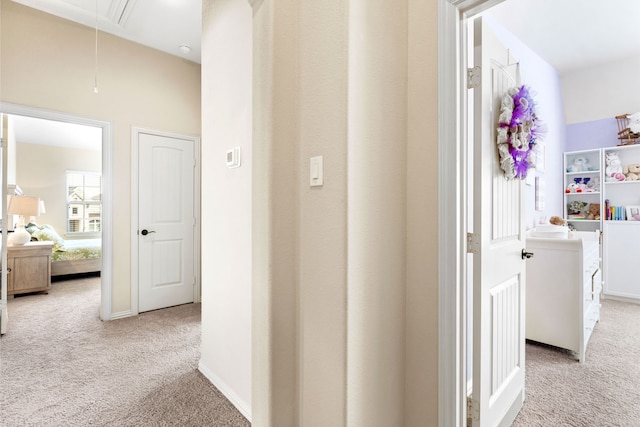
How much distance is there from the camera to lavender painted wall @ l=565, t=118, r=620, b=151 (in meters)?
4.18

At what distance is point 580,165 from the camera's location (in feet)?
14.4

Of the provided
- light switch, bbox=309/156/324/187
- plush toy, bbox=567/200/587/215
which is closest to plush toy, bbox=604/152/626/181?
plush toy, bbox=567/200/587/215

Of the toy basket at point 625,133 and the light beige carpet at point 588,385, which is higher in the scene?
the toy basket at point 625,133

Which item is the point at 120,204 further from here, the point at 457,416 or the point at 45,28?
the point at 457,416

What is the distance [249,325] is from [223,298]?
1.20 feet

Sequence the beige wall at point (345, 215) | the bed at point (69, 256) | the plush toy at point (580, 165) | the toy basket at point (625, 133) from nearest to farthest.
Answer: the beige wall at point (345, 215) < the toy basket at point (625, 133) < the plush toy at point (580, 165) < the bed at point (69, 256)

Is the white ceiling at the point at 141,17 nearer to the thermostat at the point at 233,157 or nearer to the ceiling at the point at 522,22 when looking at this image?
the ceiling at the point at 522,22

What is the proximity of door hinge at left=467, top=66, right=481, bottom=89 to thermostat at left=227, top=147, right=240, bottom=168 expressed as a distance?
1296 mm

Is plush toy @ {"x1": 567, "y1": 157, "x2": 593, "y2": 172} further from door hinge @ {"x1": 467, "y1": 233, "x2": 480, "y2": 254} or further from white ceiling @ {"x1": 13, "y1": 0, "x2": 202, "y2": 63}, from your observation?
white ceiling @ {"x1": 13, "y1": 0, "x2": 202, "y2": 63}

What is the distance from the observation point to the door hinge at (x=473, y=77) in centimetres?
136

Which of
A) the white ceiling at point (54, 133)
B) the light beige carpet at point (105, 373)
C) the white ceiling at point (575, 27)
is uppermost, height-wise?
the white ceiling at point (575, 27)

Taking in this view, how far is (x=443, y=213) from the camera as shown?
4.11ft

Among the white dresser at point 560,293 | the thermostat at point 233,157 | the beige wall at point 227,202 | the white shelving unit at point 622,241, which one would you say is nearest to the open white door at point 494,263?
the white dresser at point 560,293

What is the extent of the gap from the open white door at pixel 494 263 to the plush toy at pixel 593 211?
356 cm
